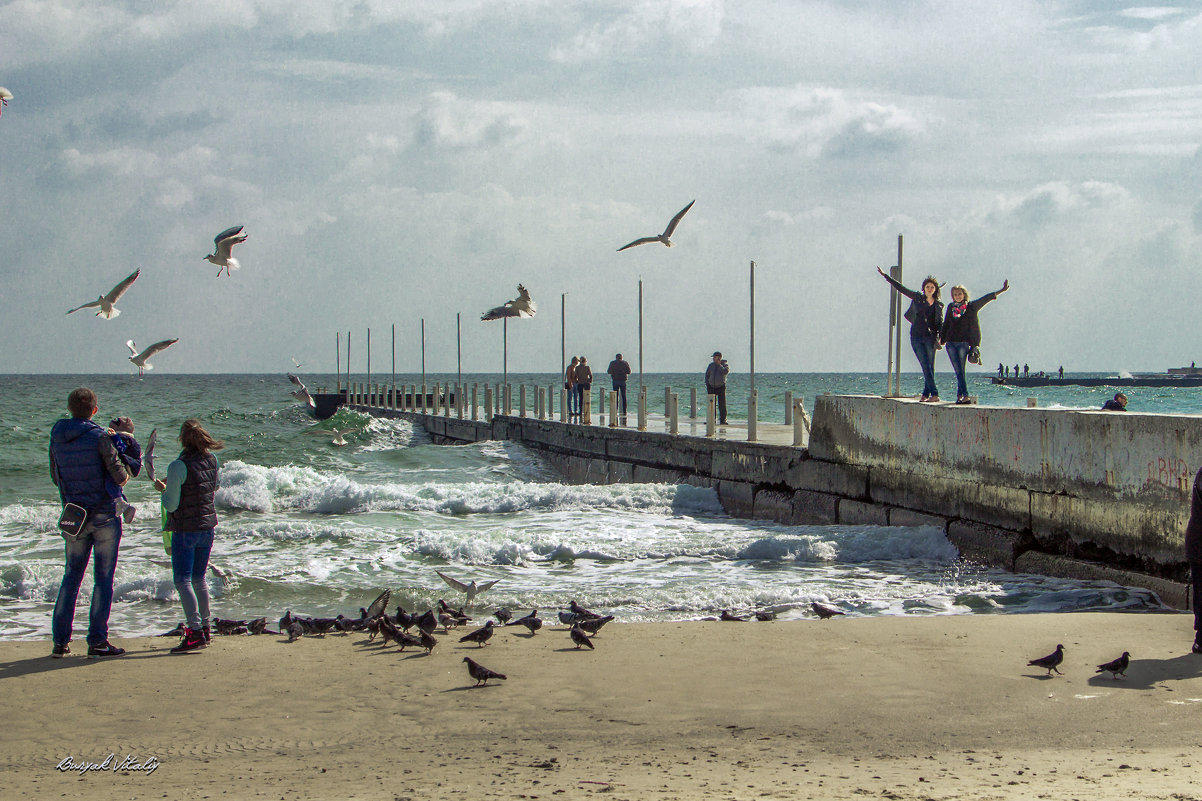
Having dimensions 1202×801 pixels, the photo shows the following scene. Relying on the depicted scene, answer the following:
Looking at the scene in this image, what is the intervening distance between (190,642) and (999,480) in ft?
25.9

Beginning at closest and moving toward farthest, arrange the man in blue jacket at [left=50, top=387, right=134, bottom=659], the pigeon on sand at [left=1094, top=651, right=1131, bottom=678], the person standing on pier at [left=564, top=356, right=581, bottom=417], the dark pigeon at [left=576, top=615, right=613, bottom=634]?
the pigeon on sand at [left=1094, top=651, right=1131, bottom=678], the man in blue jacket at [left=50, top=387, right=134, bottom=659], the dark pigeon at [left=576, top=615, right=613, bottom=634], the person standing on pier at [left=564, top=356, right=581, bottom=417]

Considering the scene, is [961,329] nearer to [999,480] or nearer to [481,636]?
[999,480]

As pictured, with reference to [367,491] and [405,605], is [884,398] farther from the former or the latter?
[367,491]

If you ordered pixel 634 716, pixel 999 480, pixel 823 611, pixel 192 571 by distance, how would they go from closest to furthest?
pixel 634 716 < pixel 192 571 < pixel 823 611 < pixel 999 480

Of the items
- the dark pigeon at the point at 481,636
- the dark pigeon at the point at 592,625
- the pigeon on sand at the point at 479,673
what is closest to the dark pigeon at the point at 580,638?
the dark pigeon at the point at 592,625

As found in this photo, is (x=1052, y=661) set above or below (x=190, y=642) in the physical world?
above

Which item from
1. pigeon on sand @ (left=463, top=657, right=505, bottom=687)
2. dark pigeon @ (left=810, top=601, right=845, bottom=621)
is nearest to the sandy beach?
pigeon on sand @ (left=463, top=657, right=505, bottom=687)

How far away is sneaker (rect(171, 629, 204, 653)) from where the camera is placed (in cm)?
724

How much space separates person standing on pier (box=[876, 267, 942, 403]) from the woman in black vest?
8.59m

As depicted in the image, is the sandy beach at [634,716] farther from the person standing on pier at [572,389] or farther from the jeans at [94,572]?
the person standing on pier at [572,389]

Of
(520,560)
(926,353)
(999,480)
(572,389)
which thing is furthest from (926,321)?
(572,389)

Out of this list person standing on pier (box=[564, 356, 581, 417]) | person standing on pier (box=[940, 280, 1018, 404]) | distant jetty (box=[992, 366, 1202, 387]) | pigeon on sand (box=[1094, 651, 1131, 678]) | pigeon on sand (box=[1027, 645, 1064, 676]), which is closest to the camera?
pigeon on sand (box=[1094, 651, 1131, 678])

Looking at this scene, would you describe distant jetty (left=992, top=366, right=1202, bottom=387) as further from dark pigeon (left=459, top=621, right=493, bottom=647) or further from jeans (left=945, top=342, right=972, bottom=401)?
dark pigeon (left=459, top=621, right=493, bottom=647)

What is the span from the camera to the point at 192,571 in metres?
7.34
